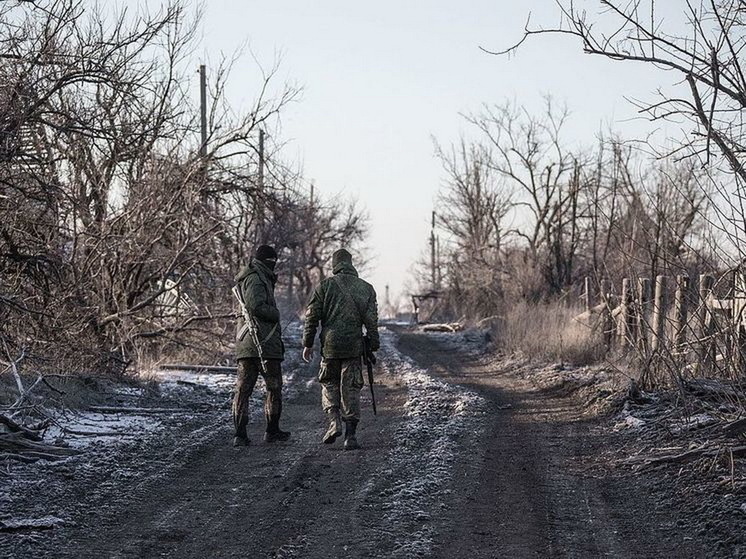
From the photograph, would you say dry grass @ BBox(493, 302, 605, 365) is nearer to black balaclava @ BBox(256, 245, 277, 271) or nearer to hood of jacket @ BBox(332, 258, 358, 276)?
hood of jacket @ BBox(332, 258, 358, 276)

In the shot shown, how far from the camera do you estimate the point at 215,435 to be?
11352 mm

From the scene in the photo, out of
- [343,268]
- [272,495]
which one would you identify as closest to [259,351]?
[343,268]

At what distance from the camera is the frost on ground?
6.90 meters

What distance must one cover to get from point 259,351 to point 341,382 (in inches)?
37.4

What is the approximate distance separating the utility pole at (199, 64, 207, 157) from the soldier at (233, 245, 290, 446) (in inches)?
352

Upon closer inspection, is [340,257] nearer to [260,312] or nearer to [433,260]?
[260,312]

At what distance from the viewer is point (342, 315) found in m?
10.8

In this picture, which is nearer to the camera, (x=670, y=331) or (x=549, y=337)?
(x=670, y=331)

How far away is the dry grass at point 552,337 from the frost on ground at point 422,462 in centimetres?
298

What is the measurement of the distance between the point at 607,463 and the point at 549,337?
1198 cm

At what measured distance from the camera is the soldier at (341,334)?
10.8 meters

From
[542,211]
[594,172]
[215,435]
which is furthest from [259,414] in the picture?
[542,211]

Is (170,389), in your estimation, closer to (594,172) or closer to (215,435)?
(215,435)

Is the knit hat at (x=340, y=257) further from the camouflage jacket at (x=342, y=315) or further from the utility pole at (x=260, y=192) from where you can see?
the utility pole at (x=260, y=192)
